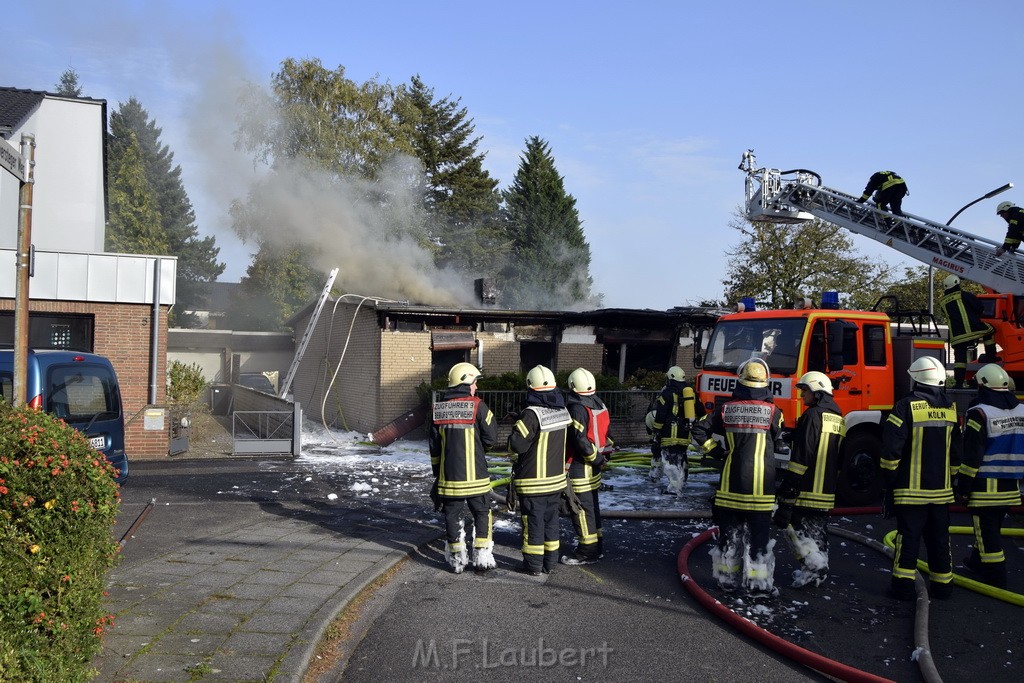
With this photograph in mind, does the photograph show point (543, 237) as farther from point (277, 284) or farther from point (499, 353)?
point (499, 353)

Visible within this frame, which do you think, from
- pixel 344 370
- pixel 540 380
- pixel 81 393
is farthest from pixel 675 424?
pixel 344 370

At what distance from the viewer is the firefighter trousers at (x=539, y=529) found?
6848 millimetres

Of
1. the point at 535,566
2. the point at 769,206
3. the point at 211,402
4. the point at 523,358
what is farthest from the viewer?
the point at 211,402

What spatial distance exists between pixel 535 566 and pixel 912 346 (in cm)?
670

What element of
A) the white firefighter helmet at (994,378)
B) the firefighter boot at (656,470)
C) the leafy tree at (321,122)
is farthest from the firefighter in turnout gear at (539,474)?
the leafy tree at (321,122)

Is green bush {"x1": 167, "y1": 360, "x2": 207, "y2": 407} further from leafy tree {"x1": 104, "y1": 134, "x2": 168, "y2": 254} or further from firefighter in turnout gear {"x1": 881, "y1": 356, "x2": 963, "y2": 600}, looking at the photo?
leafy tree {"x1": 104, "y1": 134, "x2": 168, "y2": 254}

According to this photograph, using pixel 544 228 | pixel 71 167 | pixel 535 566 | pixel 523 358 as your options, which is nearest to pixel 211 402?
pixel 71 167

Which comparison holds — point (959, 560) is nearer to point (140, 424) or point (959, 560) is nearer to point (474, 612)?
point (474, 612)

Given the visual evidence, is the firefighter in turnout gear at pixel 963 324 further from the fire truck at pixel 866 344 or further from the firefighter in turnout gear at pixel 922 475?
the firefighter in turnout gear at pixel 922 475

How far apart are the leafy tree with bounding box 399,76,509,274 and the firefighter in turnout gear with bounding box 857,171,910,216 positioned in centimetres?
3353

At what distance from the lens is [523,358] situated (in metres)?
19.8

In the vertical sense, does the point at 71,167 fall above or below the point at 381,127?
below

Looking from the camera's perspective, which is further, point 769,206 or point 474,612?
point 769,206

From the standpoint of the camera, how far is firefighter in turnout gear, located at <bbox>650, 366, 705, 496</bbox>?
10758 mm
